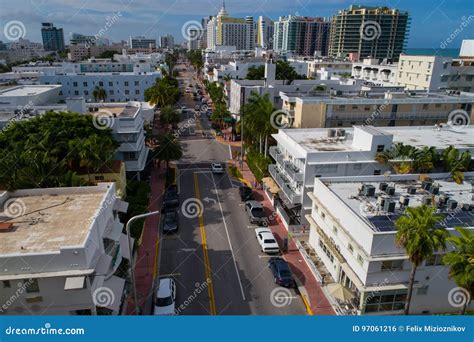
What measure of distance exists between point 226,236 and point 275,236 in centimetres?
422

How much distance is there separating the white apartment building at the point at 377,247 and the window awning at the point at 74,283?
1442 centimetres

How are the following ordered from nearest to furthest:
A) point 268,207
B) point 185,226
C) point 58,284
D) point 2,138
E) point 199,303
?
1. point 58,284
2. point 199,303
3. point 2,138
4. point 185,226
5. point 268,207

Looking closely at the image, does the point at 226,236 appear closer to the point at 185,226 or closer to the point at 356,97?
the point at 185,226

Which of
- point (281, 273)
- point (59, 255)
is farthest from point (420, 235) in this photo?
point (59, 255)

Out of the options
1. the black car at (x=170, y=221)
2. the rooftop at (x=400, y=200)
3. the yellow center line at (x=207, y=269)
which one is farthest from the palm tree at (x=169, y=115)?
the rooftop at (x=400, y=200)

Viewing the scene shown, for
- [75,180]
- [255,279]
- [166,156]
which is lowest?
[255,279]

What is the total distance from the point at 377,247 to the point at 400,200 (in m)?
5.39

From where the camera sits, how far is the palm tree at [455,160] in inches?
1115

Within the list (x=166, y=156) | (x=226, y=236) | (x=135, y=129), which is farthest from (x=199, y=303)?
(x=166, y=156)

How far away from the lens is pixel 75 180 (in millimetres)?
25344

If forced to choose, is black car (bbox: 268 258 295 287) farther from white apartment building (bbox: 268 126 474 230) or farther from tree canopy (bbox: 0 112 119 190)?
tree canopy (bbox: 0 112 119 190)

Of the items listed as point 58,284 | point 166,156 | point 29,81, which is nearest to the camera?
point 58,284

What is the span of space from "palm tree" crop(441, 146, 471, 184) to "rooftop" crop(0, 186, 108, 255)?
2685 cm

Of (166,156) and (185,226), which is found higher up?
(166,156)
